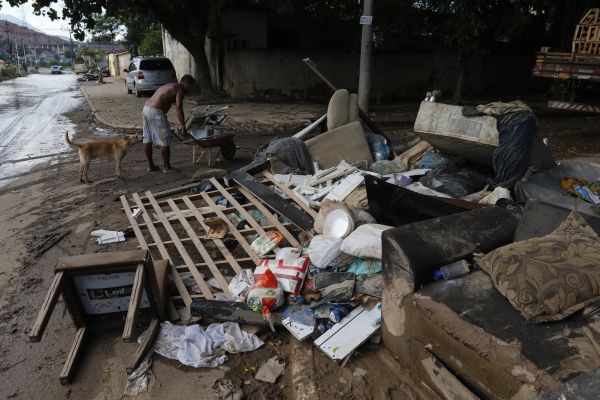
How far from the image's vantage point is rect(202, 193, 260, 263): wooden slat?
13.1 feet

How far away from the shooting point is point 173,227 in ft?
16.3

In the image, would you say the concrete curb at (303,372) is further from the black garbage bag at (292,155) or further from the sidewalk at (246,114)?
the sidewalk at (246,114)

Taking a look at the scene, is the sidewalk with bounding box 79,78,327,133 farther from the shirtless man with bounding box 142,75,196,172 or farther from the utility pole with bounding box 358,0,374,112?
→ the shirtless man with bounding box 142,75,196,172

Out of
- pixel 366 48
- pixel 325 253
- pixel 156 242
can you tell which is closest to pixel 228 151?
pixel 156 242

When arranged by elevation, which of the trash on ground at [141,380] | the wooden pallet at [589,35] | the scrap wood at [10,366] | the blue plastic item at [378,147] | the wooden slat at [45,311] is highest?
the wooden pallet at [589,35]

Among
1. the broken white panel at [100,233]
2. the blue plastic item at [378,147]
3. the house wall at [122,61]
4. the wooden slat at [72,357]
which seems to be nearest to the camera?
the wooden slat at [72,357]

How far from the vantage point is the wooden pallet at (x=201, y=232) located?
12.7 ft

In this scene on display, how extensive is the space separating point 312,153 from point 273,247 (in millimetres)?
2434

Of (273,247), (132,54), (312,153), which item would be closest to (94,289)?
(273,247)

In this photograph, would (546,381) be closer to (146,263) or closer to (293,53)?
(146,263)

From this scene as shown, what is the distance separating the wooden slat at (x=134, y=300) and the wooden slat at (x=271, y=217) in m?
1.58

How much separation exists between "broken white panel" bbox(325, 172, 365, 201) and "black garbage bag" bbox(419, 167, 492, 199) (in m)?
0.78

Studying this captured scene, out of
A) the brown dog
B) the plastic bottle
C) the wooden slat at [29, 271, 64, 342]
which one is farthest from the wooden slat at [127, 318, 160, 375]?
the brown dog

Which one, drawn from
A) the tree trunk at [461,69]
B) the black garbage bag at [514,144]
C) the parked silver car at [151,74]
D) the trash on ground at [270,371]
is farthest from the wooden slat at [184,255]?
the parked silver car at [151,74]
